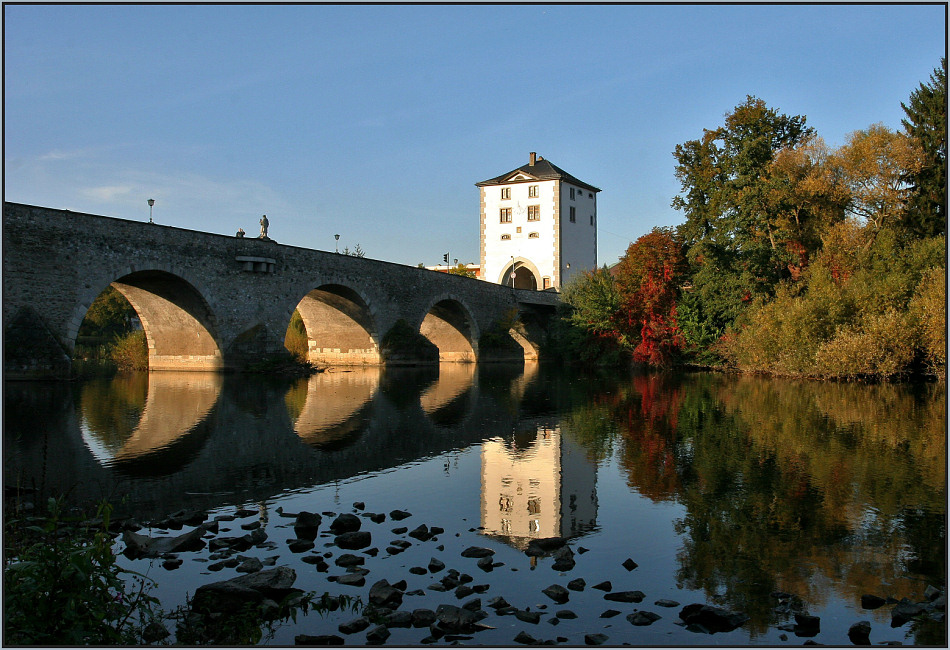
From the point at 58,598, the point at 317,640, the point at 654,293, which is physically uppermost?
the point at 654,293

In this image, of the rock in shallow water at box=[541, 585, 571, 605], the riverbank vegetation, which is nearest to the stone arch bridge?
the riverbank vegetation

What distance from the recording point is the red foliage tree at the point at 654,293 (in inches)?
1428

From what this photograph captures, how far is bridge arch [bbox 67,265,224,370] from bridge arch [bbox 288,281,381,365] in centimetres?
629

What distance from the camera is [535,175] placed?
59656 mm

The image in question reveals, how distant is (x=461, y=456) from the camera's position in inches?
436

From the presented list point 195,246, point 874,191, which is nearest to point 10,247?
point 195,246

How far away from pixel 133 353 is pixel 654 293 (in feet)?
77.5

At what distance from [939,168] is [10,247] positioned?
A: 32.3 metres

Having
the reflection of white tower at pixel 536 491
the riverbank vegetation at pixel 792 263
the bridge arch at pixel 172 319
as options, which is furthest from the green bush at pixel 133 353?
the reflection of white tower at pixel 536 491

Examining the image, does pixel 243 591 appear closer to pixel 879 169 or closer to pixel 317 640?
pixel 317 640

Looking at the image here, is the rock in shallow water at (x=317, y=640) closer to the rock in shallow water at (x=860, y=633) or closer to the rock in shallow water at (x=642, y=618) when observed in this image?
the rock in shallow water at (x=642, y=618)

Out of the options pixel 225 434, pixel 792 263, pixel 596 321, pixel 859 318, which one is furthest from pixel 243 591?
pixel 596 321

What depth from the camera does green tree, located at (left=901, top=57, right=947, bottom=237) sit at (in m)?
Answer: 29.3

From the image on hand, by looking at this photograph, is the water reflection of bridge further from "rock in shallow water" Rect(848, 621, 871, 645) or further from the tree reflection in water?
"rock in shallow water" Rect(848, 621, 871, 645)
